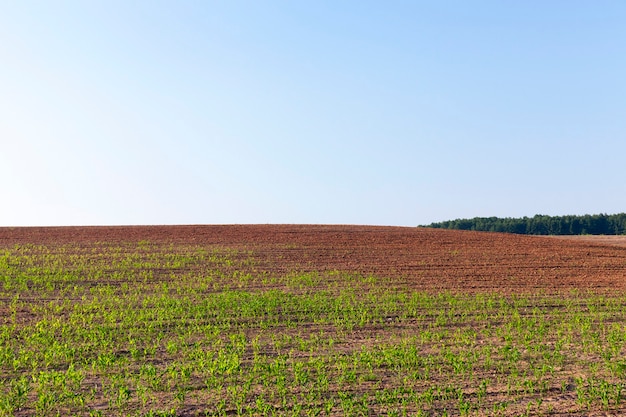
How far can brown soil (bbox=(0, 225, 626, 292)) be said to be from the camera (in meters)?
26.0

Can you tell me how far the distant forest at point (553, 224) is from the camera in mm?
92062

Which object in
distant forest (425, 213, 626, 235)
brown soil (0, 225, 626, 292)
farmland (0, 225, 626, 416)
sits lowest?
farmland (0, 225, 626, 416)

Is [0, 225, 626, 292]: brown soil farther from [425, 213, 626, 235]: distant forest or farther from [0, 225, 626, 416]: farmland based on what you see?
[425, 213, 626, 235]: distant forest

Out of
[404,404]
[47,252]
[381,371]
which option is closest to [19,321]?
[381,371]

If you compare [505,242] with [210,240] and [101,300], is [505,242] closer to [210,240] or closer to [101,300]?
[210,240]

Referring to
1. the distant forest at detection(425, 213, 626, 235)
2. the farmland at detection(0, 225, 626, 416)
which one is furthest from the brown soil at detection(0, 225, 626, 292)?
the distant forest at detection(425, 213, 626, 235)

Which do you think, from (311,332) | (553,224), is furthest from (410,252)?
(553,224)

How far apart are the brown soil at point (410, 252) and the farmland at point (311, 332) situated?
0.25 metres

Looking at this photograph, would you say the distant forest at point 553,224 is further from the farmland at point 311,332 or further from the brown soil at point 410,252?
the farmland at point 311,332

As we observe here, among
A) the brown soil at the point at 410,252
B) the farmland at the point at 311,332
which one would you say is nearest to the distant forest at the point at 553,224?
the brown soil at the point at 410,252

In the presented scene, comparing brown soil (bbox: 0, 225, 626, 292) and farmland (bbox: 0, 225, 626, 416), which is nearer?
farmland (bbox: 0, 225, 626, 416)

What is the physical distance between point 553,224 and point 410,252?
69.0 metres

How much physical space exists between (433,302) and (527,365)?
793cm

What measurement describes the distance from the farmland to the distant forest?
63.6 m
